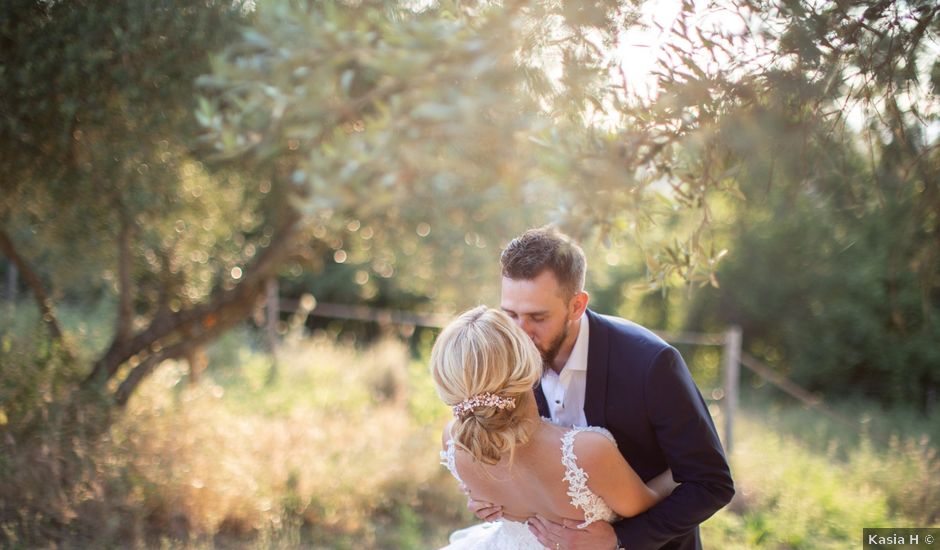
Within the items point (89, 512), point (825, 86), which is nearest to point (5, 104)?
point (89, 512)

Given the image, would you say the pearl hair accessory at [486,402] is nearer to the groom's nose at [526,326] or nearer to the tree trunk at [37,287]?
the groom's nose at [526,326]

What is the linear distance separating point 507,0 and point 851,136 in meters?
1.51

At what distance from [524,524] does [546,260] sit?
2.95ft

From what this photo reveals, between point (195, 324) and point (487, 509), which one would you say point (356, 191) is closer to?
point (487, 509)

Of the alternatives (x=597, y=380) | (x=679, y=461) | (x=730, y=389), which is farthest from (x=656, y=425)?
(x=730, y=389)

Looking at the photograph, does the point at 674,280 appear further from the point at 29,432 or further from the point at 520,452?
the point at 29,432

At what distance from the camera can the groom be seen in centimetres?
237

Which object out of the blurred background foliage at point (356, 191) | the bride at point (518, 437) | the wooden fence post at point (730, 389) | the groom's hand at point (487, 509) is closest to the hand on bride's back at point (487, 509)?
the groom's hand at point (487, 509)

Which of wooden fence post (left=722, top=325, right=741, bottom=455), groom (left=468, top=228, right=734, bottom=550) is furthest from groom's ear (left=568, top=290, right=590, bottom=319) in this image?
wooden fence post (left=722, top=325, right=741, bottom=455)

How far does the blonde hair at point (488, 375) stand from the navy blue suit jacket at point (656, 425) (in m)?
0.30

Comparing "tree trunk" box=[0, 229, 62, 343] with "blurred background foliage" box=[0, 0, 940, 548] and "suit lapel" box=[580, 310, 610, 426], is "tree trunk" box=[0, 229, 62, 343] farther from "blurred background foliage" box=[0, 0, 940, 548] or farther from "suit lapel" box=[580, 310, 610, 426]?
"suit lapel" box=[580, 310, 610, 426]

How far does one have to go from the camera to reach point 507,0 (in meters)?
2.76

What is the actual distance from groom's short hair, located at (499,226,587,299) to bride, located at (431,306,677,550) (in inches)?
9.4

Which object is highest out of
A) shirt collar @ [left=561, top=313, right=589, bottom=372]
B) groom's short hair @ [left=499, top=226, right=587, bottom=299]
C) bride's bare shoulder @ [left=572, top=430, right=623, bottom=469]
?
groom's short hair @ [left=499, top=226, right=587, bottom=299]
